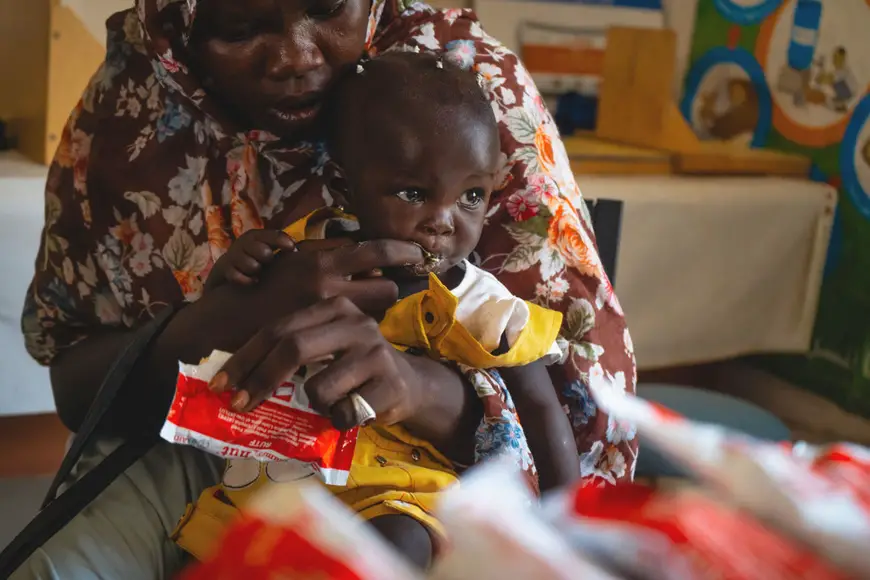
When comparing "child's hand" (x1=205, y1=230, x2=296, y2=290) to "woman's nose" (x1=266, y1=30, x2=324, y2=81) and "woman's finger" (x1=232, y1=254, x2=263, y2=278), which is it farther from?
"woman's nose" (x1=266, y1=30, x2=324, y2=81)

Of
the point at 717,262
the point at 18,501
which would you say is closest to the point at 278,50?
the point at 18,501

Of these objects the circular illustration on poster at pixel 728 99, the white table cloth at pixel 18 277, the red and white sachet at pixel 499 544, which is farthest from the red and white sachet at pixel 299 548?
the circular illustration on poster at pixel 728 99

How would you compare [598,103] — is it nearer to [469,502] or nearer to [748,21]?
[748,21]

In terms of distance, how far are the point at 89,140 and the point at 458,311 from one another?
0.62m

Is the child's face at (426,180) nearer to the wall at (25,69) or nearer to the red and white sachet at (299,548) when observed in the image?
the red and white sachet at (299,548)

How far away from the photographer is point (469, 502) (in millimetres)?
267

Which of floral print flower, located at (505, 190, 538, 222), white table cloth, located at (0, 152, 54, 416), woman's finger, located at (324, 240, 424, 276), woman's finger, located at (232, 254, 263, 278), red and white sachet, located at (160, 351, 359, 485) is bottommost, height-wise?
white table cloth, located at (0, 152, 54, 416)

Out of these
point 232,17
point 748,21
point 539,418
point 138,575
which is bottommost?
point 138,575

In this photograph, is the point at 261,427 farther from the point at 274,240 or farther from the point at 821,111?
the point at 821,111

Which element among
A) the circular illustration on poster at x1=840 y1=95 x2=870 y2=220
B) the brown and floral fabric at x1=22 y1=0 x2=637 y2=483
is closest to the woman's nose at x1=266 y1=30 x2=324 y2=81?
the brown and floral fabric at x1=22 y1=0 x2=637 y2=483

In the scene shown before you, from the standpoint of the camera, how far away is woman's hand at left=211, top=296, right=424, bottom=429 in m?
0.61

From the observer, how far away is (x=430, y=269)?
0.81 m

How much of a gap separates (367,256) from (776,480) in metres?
0.51

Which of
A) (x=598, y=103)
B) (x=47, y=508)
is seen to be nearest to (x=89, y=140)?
(x=47, y=508)
